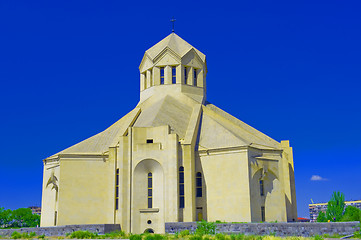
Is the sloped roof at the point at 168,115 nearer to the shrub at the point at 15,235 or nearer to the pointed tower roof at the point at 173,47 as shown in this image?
the pointed tower roof at the point at 173,47

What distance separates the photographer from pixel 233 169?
119 ft

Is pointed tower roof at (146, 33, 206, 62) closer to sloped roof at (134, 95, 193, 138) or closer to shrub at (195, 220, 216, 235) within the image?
sloped roof at (134, 95, 193, 138)

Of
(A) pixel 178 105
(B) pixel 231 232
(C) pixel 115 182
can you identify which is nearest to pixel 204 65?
(A) pixel 178 105

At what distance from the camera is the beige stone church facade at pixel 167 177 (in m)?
35.5


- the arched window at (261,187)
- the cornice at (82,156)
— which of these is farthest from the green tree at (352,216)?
the cornice at (82,156)

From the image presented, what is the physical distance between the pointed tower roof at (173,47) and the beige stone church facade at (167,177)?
7916mm

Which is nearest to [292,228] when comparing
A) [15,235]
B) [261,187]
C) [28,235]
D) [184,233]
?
[184,233]

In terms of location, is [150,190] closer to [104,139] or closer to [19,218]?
[104,139]

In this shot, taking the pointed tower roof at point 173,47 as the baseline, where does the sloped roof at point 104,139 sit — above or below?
below

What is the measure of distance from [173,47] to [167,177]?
17172 mm

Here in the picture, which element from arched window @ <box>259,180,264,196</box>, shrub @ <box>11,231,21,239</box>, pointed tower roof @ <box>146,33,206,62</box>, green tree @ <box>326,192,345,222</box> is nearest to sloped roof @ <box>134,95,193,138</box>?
pointed tower roof @ <box>146,33,206,62</box>

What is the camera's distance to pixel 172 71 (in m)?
46.0

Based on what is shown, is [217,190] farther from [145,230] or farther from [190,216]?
[145,230]

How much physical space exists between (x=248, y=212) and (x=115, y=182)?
12211 millimetres
